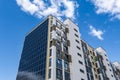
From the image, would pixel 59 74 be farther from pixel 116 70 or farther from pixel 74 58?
pixel 116 70

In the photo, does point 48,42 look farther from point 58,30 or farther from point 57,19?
point 57,19

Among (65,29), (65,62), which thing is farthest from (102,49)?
(65,62)

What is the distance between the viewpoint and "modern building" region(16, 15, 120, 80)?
41594mm

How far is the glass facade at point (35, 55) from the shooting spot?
140ft

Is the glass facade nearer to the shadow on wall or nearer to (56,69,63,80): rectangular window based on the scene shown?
the shadow on wall

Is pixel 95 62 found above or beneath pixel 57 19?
beneath

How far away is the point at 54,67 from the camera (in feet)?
131

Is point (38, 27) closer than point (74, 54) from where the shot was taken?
No

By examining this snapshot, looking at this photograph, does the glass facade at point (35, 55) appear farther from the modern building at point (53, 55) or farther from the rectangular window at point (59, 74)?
the rectangular window at point (59, 74)

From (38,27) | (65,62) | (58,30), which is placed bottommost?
(65,62)

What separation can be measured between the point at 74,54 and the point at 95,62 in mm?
19676

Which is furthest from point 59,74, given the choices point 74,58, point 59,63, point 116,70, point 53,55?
point 116,70

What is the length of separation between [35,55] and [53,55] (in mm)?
8176

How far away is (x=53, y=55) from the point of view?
1676 inches
